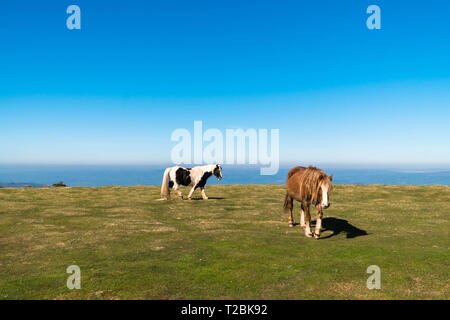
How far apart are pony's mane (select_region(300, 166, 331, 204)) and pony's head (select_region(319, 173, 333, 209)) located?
0.22 feet

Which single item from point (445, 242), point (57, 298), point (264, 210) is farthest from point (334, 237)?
point (57, 298)

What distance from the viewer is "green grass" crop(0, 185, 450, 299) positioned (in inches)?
299

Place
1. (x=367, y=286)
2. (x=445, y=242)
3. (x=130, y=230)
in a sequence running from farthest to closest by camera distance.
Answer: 1. (x=130, y=230)
2. (x=445, y=242)
3. (x=367, y=286)

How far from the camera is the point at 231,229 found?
15305 mm

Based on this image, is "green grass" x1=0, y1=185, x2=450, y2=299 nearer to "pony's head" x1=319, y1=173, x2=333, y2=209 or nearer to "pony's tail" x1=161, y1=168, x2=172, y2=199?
"pony's head" x1=319, y1=173, x2=333, y2=209

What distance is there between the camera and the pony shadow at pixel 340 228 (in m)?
14.2

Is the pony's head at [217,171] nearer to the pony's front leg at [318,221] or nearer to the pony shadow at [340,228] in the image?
the pony shadow at [340,228]

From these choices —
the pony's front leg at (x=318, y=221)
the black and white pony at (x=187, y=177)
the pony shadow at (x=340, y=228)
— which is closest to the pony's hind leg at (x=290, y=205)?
the pony shadow at (x=340, y=228)

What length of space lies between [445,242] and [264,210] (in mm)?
11600

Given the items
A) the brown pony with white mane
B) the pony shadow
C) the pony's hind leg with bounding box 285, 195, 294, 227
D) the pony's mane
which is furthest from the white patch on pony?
the pony's hind leg with bounding box 285, 195, 294, 227

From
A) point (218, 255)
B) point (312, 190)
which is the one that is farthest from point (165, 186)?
point (218, 255)

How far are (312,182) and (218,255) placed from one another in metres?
5.90

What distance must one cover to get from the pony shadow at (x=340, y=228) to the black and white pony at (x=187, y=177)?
1253 cm
